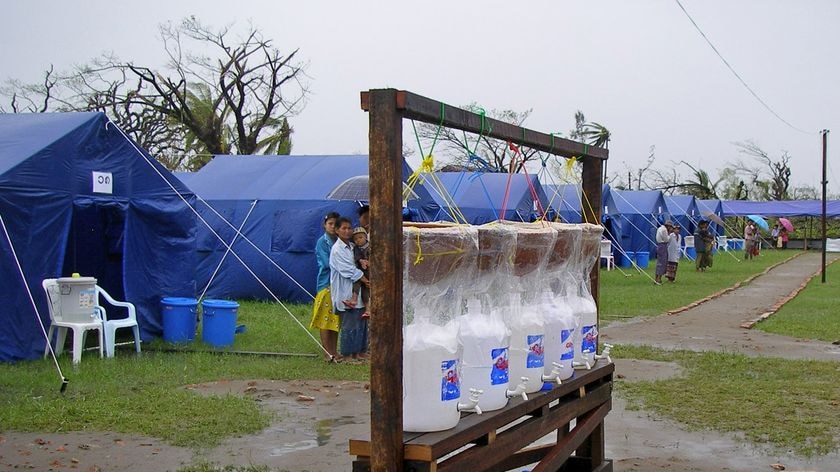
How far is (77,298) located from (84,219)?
1945 mm

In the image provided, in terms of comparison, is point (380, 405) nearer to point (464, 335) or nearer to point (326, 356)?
point (464, 335)

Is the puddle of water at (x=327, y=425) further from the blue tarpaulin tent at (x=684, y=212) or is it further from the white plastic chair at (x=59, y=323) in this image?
the blue tarpaulin tent at (x=684, y=212)

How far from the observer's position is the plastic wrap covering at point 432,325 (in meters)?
4.17

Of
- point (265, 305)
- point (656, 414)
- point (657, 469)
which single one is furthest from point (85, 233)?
point (657, 469)

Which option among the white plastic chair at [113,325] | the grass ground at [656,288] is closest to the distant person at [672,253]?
the grass ground at [656,288]

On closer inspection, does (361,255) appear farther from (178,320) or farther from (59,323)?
(59,323)

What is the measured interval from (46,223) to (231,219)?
8.16m

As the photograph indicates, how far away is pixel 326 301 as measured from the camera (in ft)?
38.0

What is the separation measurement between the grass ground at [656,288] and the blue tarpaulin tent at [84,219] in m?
7.54

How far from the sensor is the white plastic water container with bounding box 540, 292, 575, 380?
5469mm

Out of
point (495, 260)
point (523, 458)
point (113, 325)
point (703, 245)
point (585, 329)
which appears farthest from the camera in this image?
point (703, 245)

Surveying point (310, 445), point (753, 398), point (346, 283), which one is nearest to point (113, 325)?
point (346, 283)

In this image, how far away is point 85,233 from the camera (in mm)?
13273

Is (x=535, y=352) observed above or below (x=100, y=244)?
below
